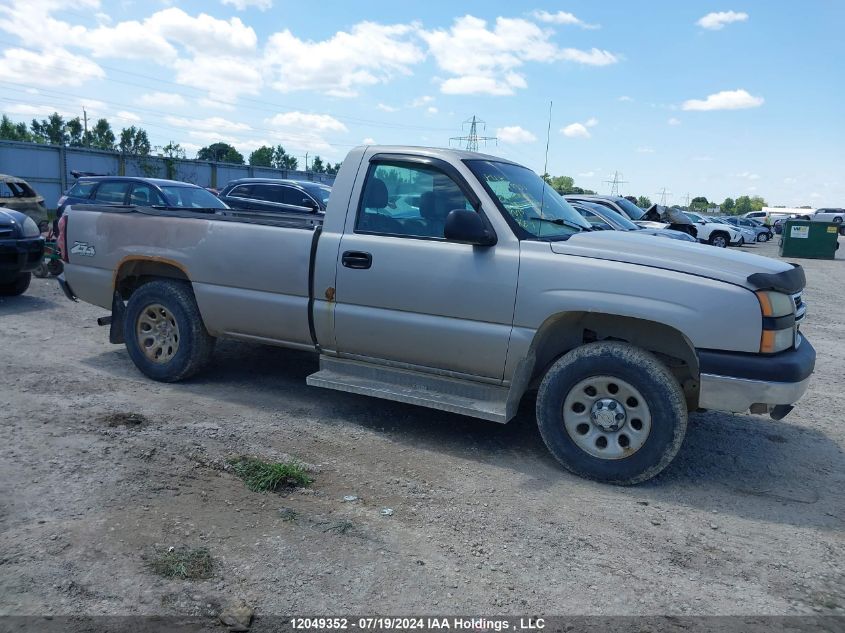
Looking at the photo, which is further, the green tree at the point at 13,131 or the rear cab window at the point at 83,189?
the green tree at the point at 13,131

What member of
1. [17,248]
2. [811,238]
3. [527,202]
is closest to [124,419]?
[527,202]

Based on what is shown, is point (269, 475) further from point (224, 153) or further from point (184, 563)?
point (224, 153)

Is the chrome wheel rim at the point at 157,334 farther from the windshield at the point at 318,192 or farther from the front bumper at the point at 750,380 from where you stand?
the windshield at the point at 318,192

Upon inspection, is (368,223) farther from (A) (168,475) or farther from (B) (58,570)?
(B) (58,570)

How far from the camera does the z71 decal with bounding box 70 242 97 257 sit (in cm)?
618

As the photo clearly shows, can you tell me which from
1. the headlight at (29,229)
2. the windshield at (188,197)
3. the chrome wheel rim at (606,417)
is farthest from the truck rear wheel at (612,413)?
the windshield at (188,197)

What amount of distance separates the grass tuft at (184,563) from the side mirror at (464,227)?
2326 millimetres

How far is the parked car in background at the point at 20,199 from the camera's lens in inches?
539

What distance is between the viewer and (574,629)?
2.88 metres

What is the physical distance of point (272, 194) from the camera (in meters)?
14.4

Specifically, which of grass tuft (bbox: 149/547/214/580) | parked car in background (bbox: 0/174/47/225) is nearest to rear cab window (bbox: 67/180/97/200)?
parked car in background (bbox: 0/174/47/225)

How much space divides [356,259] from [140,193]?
28.1ft

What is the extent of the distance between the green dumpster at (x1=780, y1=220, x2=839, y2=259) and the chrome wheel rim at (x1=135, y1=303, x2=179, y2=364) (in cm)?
2612

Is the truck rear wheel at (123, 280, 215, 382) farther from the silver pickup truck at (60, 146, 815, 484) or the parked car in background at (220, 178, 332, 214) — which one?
the parked car in background at (220, 178, 332, 214)
